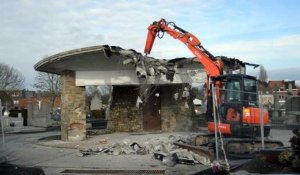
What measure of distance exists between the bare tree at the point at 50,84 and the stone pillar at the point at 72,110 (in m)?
43.9

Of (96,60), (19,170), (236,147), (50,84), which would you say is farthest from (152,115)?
(50,84)

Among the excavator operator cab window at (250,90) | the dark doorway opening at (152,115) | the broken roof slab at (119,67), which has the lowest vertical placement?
the dark doorway opening at (152,115)

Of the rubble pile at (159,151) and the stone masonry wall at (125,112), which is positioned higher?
the stone masonry wall at (125,112)

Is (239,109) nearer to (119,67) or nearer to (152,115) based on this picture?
(119,67)

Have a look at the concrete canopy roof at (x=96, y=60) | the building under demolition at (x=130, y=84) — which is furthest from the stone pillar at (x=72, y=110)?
the concrete canopy roof at (x=96, y=60)

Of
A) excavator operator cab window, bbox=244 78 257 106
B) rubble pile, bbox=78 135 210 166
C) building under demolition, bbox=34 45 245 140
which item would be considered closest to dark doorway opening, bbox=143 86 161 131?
building under demolition, bbox=34 45 245 140

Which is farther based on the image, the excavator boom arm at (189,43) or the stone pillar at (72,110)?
the stone pillar at (72,110)

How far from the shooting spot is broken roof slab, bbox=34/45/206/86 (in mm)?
22578

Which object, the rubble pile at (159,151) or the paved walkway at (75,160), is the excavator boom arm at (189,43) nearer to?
the rubble pile at (159,151)

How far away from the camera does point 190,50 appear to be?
22891mm

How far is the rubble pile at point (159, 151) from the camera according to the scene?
15.1 m

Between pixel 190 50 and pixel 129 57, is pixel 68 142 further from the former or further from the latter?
pixel 190 50

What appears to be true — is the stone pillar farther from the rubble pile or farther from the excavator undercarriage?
the excavator undercarriage

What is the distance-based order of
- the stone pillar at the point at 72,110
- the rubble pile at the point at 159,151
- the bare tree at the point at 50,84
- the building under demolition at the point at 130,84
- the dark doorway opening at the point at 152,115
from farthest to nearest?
the bare tree at the point at 50,84, the dark doorway opening at the point at 152,115, the stone pillar at the point at 72,110, the building under demolition at the point at 130,84, the rubble pile at the point at 159,151
